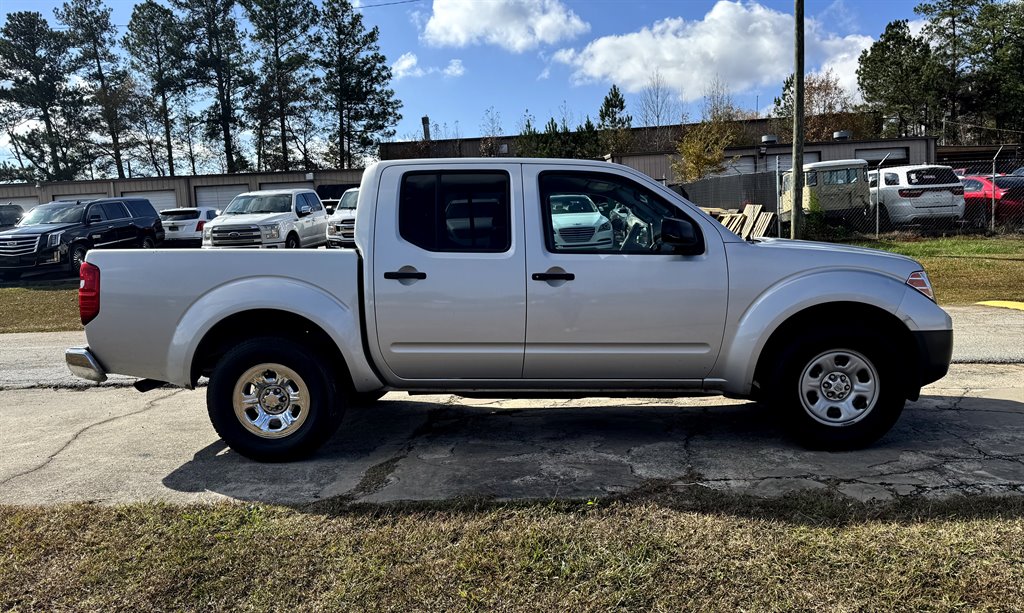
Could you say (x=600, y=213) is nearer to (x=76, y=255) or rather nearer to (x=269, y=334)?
(x=269, y=334)

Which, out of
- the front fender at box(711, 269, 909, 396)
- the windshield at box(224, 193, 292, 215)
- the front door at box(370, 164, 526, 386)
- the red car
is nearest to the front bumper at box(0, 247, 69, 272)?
the windshield at box(224, 193, 292, 215)

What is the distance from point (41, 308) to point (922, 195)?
791 inches

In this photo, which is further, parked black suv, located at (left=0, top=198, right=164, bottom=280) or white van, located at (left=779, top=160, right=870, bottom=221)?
white van, located at (left=779, top=160, right=870, bottom=221)

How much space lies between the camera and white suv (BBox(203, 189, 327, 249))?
58.3 feet

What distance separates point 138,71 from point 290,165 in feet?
35.0

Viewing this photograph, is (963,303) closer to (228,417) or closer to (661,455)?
(661,455)

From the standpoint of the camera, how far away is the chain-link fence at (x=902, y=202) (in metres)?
18.8

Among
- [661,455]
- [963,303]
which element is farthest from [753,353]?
[963,303]

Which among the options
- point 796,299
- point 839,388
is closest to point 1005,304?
point 839,388

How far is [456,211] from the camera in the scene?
192 inches

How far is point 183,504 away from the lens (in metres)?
4.25

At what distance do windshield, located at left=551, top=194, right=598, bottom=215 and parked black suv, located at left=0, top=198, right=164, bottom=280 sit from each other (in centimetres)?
1555

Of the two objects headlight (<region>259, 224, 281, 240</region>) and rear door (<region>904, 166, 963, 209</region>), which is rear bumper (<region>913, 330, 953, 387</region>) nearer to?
headlight (<region>259, 224, 281, 240</region>)

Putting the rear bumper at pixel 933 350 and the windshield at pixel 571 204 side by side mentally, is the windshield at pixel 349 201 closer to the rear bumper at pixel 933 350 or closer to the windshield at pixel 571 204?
the windshield at pixel 571 204
